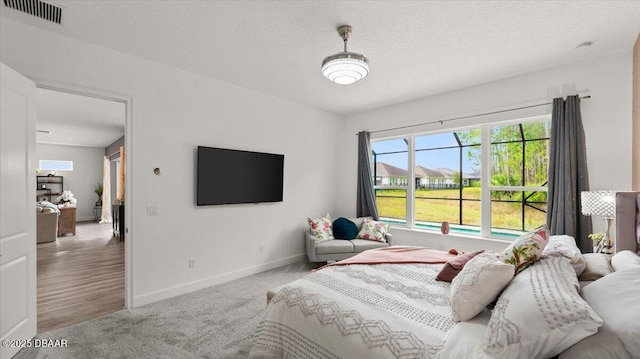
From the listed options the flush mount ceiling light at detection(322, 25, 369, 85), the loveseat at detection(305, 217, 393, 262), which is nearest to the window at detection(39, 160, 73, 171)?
the loveseat at detection(305, 217, 393, 262)

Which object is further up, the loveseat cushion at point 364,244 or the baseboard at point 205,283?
the loveseat cushion at point 364,244

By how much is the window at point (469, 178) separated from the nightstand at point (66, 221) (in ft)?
25.4

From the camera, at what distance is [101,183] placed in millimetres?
9859

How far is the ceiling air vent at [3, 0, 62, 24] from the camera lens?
2129mm

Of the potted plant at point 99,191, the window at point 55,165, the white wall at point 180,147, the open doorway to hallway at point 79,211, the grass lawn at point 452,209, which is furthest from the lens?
the potted plant at point 99,191

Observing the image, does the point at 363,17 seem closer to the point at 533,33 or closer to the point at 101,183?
the point at 533,33

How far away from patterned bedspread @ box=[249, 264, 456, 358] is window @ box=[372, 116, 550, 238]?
2.39 m

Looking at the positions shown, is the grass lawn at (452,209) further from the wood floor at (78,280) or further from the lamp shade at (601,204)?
the wood floor at (78,280)

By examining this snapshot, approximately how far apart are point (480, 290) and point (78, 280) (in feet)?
16.1

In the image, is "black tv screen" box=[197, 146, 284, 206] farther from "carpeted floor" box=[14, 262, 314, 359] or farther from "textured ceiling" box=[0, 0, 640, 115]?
"carpeted floor" box=[14, 262, 314, 359]

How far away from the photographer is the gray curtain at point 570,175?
3.05 meters

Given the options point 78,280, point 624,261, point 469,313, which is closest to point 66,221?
point 78,280

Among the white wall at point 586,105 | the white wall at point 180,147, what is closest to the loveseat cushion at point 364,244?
the white wall at point 586,105

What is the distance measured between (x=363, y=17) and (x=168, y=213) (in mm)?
2947
